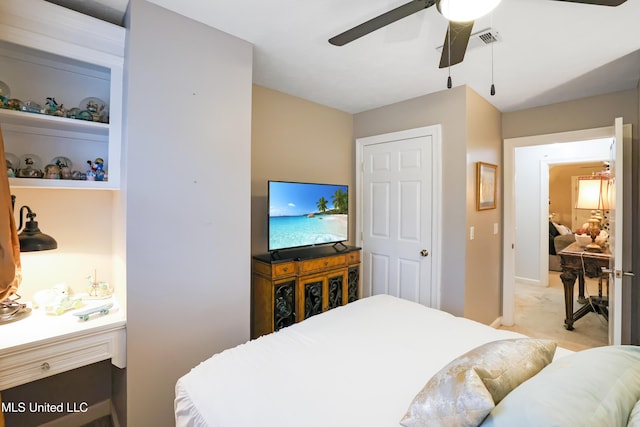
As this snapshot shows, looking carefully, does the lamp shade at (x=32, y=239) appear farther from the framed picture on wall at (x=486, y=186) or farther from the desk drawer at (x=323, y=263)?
the framed picture on wall at (x=486, y=186)

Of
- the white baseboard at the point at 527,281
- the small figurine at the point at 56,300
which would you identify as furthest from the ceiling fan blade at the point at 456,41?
the white baseboard at the point at 527,281

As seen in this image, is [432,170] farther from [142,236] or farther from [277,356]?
[142,236]

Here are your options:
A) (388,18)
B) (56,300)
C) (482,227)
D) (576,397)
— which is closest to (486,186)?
(482,227)

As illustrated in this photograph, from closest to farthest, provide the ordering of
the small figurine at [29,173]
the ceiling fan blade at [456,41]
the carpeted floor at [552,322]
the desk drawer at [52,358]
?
the desk drawer at [52,358] < the ceiling fan blade at [456,41] < the small figurine at [29,173] < the carpeted floor at [552,322]

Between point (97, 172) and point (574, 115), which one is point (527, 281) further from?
point (97, 172)

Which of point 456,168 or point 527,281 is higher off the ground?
point 456,168

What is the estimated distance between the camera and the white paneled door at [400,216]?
295 cm

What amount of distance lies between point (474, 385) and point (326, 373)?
0.58 m

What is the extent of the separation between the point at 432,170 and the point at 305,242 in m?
1.41

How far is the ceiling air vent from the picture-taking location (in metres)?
1.82

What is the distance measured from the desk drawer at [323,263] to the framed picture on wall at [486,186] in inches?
55.7

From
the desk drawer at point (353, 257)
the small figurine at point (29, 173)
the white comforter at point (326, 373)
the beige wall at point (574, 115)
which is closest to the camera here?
the white comforter at point (326, 373)

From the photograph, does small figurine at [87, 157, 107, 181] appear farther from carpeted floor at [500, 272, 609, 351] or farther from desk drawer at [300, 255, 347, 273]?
carpeted floor at [500, 272, 609, 351]

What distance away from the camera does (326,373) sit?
1.25 meters
